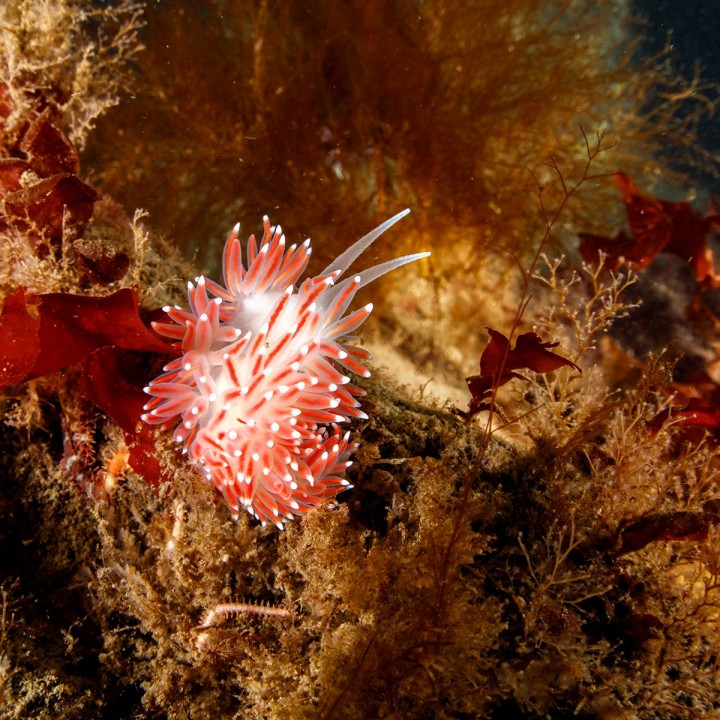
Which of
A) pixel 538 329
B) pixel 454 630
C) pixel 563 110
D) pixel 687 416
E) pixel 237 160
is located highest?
pixel 237 160

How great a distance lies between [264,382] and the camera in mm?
2031

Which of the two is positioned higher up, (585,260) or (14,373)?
(14,373)

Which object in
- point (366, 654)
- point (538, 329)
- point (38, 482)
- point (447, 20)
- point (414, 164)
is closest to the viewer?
Result: point (366, 654)

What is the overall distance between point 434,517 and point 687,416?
1939mm

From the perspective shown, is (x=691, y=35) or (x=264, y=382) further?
(x=691, y=35)

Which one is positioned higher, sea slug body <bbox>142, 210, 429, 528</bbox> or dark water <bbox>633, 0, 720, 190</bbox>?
sea slug body <bbox>142, 210, 429, 528</bbox>

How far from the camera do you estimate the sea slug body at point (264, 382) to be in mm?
2033

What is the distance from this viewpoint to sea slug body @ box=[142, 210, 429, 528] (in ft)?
6.67

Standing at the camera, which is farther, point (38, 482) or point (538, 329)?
point (538, 329)

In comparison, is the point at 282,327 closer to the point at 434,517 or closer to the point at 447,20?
the point at 434,517

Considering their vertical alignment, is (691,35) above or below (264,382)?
below

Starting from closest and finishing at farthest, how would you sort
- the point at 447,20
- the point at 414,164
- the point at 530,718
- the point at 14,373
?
the point at 530,718 → the point at 14,373 → the point at 447,20 → the point at 414,164

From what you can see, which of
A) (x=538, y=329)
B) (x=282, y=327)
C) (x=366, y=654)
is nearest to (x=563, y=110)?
(x=538, y=329)

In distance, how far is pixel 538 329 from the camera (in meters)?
4.11
